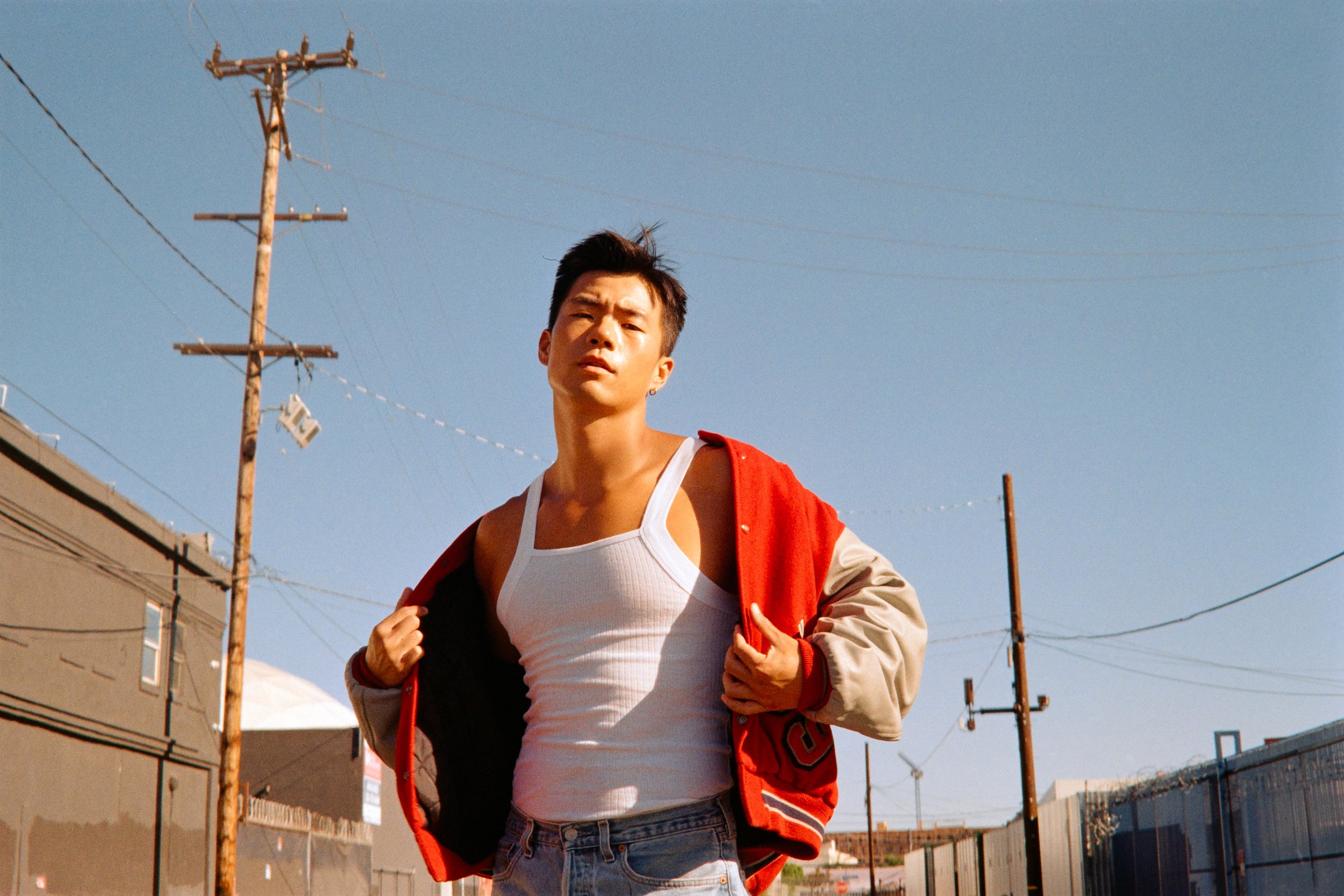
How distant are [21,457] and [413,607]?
51.3 ft

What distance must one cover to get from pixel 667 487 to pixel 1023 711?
21.7 metres

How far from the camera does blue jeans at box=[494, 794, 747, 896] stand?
2.24 m

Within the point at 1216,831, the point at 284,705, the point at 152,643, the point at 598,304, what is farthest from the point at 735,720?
the point at 284,705

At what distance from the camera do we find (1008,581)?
24.0 metres

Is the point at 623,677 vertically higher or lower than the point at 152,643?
lower

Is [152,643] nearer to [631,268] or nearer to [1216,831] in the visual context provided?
[1216,831]

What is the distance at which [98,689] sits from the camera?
1825cm

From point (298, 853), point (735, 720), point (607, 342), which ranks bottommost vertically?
point (298, 853)

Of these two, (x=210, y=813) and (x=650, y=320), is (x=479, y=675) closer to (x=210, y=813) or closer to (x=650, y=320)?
(x=650, y=320)

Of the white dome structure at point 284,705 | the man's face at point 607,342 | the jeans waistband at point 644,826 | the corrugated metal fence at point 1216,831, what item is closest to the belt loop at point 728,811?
the jeans waistband at point 644,826

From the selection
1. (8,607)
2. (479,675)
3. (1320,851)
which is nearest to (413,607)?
(479,675)

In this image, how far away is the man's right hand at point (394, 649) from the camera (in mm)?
2543

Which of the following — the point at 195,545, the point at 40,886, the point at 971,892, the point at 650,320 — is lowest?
the point at 971,892

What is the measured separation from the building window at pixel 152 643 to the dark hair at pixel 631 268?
1937 centimetres
